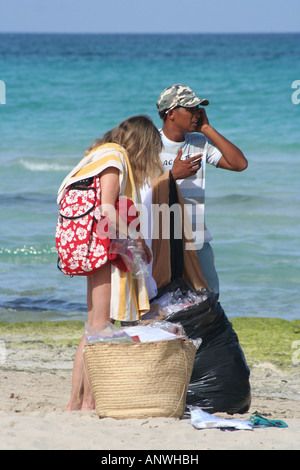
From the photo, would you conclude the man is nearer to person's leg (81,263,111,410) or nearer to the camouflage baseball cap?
the camouflage baseball cap

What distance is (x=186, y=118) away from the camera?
15.2 ft

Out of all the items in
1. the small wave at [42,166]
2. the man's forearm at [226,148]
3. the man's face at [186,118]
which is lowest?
the man's forearm at [226,148]

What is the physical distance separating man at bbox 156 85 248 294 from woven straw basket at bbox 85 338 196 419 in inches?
32.0

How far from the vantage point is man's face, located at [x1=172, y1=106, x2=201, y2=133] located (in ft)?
15.2

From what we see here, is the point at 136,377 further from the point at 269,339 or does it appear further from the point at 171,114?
the point at 269,339

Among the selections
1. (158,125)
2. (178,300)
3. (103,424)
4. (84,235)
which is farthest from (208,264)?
(158,125)

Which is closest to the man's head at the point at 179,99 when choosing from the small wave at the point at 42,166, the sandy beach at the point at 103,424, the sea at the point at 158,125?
the sandy beach at the point at 103,424

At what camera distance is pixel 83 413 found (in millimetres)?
4207

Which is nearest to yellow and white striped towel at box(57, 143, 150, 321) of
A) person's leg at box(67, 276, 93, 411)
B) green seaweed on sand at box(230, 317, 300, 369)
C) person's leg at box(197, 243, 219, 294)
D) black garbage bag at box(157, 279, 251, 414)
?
person's leg at box(67, 276, 93, 411)

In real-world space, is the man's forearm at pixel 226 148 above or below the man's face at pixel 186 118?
below

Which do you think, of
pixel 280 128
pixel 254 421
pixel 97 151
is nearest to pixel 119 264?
pixel 97 151

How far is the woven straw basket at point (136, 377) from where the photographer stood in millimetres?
3932

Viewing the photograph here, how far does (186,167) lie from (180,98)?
457 mm

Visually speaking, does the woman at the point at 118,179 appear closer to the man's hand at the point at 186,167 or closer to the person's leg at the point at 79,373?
the person's leg at the point at 79,373
